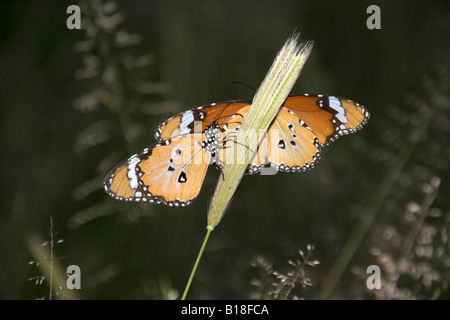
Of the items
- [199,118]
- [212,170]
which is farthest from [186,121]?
[212,170]

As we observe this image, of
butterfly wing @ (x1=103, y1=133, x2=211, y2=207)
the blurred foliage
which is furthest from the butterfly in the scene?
the blurred foliage

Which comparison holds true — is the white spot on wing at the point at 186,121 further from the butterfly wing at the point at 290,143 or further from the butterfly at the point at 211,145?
the butterfly wing at the point at 290,143

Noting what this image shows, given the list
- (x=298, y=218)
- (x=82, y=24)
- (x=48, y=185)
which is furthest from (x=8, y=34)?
(x=298, y=218)

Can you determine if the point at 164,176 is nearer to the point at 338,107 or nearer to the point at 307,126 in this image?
the point at 307,126

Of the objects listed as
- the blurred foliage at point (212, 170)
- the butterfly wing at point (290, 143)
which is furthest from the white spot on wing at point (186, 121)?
the blurred foliage at point (212, 170)

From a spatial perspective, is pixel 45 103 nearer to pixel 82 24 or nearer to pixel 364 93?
pixel 82 24
